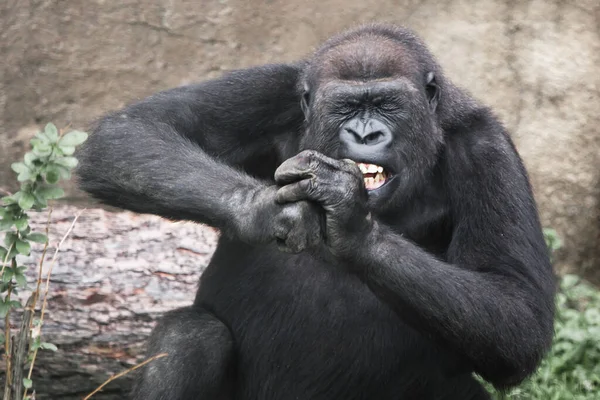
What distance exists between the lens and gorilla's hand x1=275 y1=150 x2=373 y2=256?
11.8 ft

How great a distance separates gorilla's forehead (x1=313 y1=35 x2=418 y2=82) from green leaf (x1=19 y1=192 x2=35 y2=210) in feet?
4.21

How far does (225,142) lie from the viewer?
15.4 feet

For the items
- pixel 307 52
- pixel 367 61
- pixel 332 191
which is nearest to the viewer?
pixel 332 191

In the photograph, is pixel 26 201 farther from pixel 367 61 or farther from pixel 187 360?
pixel 367 61

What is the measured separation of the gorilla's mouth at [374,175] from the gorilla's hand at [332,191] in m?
0.44

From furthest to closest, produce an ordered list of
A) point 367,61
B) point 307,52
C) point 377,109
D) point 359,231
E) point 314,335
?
point 307,52
point 314,335
point 367,61
point 377,109
point 359,231

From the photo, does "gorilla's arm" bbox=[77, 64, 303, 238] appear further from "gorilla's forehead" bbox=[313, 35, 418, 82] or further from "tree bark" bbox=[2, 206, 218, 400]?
"tree bark" bbox=[2, 206, 218, 400]

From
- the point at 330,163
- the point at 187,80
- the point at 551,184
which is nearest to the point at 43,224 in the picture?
the point at 187,80

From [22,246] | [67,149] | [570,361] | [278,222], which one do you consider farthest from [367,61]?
[570,361]

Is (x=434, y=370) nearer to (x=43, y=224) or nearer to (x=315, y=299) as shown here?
(x=315, y=299)

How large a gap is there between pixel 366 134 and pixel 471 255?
0.63 meters

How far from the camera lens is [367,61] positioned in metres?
4.40

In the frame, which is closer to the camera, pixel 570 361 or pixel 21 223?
pixel 21 223

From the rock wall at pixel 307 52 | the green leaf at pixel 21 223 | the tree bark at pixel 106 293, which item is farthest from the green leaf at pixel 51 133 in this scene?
the rock wall at pixel 307 52
